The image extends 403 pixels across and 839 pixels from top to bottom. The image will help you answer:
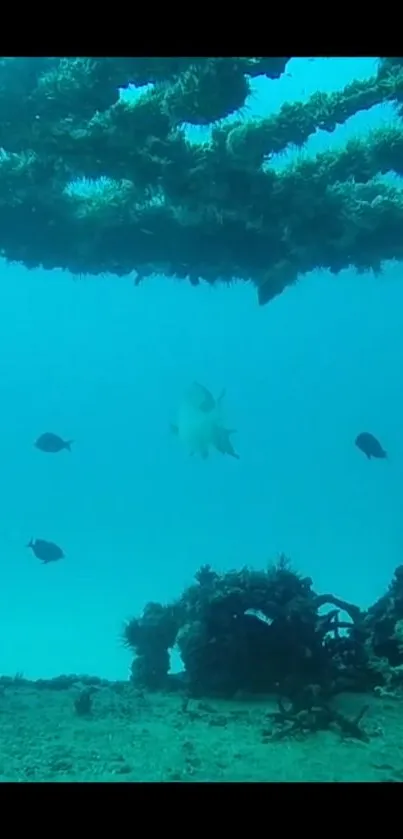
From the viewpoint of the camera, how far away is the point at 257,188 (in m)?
8.41

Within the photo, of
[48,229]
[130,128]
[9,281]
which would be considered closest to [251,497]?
[9,281]

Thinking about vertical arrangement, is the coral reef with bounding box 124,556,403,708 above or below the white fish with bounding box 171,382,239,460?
below

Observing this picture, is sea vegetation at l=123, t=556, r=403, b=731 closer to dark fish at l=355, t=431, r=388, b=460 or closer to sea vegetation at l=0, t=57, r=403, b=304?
dark fish at l=355, t=431, r=388, b=460

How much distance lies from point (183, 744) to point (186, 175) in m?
5.62

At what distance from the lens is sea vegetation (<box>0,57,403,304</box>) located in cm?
705

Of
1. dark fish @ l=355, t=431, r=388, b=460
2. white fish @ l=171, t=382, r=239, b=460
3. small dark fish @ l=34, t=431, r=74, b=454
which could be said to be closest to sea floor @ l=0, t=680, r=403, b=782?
small dark fish @ l=34, t=431, r=74, b=454

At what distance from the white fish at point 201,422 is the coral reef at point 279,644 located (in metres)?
5.48

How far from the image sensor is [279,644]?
679cm

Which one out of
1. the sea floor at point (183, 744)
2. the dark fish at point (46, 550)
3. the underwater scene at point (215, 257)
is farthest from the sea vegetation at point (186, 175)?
the sea floor at point (183, 744)

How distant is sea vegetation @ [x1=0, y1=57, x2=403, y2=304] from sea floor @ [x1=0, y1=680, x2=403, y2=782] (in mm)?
5383

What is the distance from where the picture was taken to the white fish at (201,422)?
12883mm

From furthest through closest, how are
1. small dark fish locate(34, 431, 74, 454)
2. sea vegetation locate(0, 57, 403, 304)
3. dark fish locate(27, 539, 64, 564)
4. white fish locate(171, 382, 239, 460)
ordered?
1. white fish locate(171, 382, 239, 460)
2. small dark fish locate(34, 431, 74, 454)
3. dark fish locate(27, 539, 64, 564)
4. sea vegetation locate(0, 57, 403, 304)
